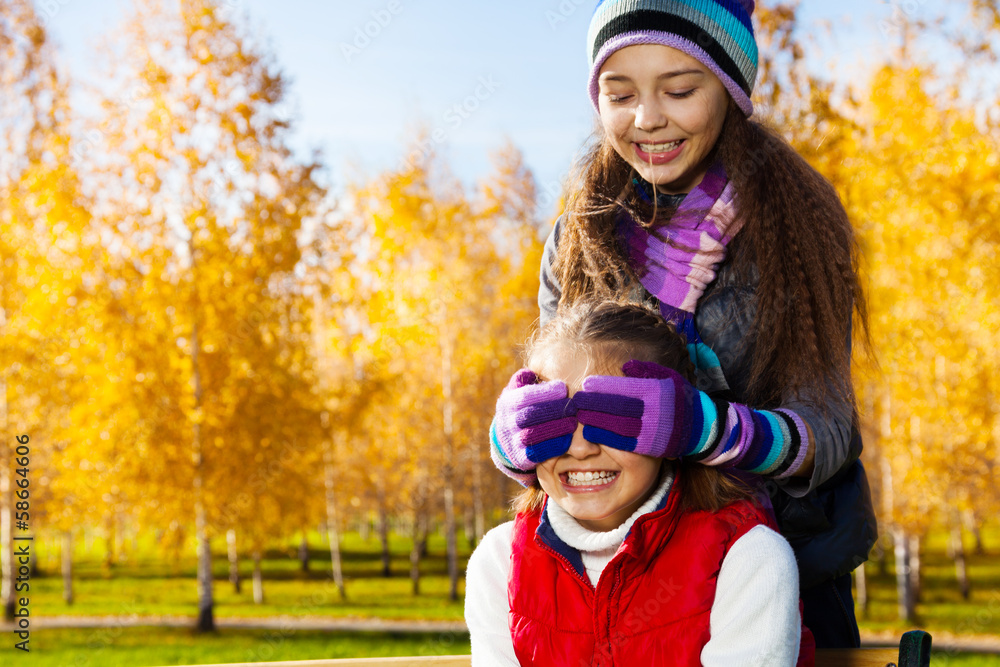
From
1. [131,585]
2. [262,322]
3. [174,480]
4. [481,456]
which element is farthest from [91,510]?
[131,585]

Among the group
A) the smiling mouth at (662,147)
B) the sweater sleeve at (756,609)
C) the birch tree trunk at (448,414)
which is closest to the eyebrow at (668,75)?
the smiling mouth at (662,147)

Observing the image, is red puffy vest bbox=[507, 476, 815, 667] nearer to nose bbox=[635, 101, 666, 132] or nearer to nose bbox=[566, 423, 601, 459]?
nose bbox=[566, 423, 601, 459]

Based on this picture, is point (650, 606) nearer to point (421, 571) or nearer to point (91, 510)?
point (91, 510)

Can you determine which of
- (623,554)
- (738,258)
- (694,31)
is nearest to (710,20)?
(694,31)

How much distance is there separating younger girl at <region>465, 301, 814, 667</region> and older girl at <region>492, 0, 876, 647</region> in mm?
80

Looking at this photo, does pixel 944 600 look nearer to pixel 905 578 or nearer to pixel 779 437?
pixel 905 578

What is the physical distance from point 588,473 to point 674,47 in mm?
792

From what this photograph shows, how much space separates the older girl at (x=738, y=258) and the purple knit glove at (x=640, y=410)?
0.12 meters

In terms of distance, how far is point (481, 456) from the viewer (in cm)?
1391

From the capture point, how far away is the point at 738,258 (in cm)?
151

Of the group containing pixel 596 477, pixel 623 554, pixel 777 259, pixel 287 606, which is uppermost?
pixel 777 259

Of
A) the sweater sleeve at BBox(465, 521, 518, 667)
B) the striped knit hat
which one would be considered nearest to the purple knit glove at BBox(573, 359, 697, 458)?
the sweater sleeve at BBox(465, 521, 518, 667)

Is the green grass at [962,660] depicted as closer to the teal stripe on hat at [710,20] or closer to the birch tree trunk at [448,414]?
the birch tree trunk at [448,414]

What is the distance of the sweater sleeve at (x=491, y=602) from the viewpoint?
1408 millimetres
